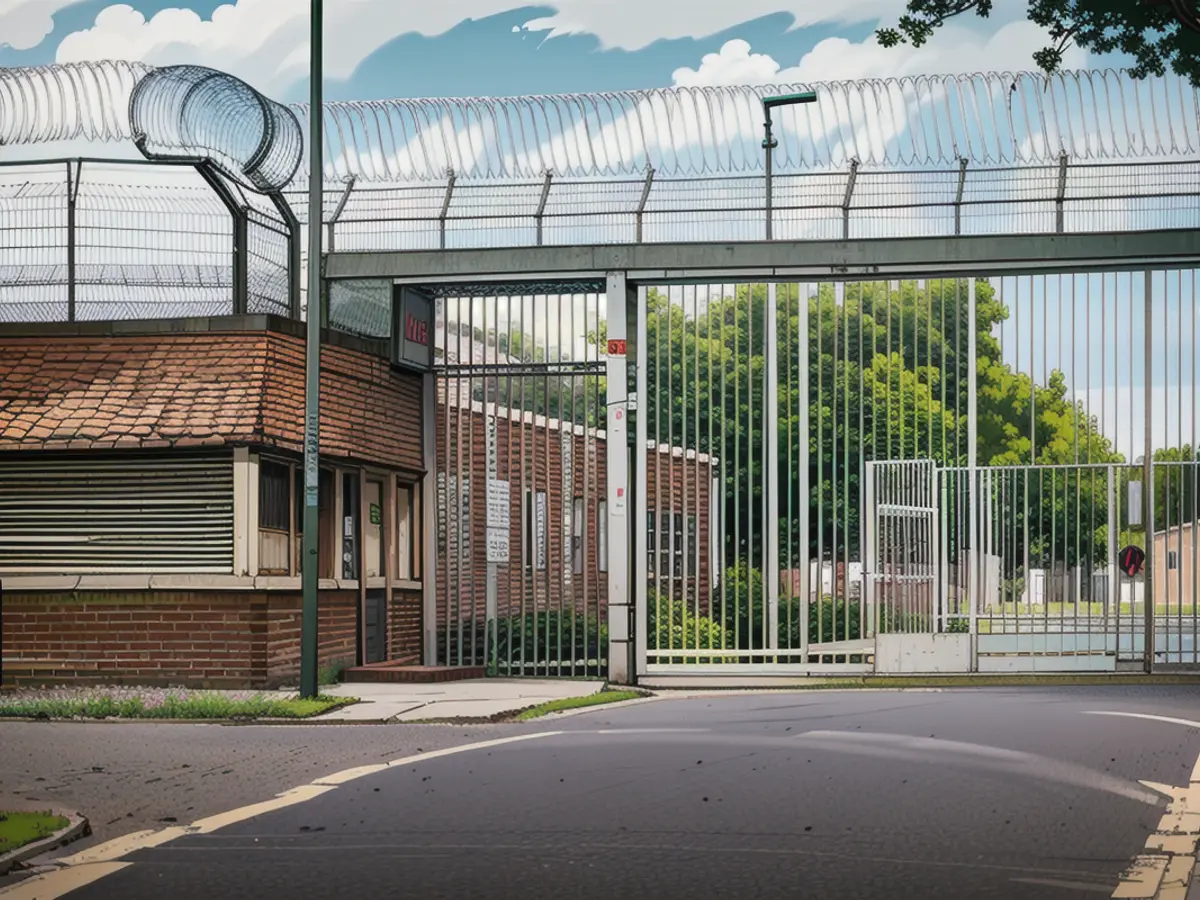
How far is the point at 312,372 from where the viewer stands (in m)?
17.9

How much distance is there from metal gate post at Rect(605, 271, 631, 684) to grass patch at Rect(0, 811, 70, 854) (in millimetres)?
12447

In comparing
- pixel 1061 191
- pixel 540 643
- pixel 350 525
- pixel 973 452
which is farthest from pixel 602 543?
pixel 1061 191

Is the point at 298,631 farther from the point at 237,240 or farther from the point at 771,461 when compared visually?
the point at 771,461

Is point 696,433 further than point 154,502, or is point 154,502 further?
point 696,433

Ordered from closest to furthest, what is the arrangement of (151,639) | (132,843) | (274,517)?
(132,843) → (151,639) → (274,517)

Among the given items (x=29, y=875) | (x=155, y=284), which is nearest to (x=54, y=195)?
(x=155, y=284)

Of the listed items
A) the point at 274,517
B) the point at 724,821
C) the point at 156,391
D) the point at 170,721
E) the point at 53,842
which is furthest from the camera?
the point at 274,517

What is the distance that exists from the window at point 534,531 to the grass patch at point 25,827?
1360cm

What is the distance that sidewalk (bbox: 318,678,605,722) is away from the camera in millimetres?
17219

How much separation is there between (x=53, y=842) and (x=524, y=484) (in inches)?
564

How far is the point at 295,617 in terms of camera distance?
20.7m

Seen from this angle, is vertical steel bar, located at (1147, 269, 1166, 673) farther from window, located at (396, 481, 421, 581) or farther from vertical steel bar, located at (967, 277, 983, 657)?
window, located at (396, 481, 421, 581)

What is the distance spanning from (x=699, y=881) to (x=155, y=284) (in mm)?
15423

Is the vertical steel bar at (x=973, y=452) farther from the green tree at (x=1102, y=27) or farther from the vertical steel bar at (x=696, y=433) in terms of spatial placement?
the green tree at (x=1102, y=27)
